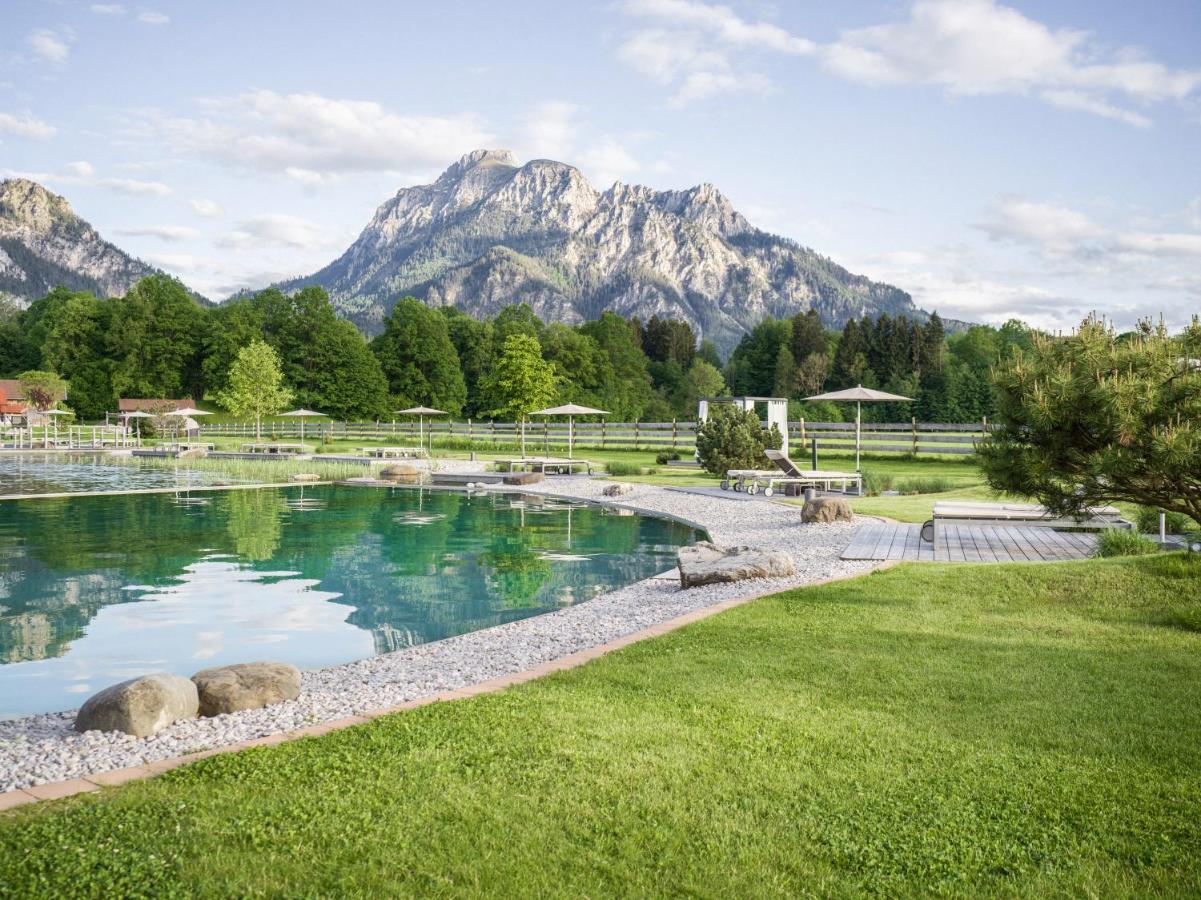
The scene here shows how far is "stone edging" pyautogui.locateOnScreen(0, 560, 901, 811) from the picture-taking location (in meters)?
3.78

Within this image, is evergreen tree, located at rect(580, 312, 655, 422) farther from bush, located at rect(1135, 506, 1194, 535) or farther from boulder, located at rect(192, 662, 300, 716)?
boulder, located at rect(192, 662, 300, 716)

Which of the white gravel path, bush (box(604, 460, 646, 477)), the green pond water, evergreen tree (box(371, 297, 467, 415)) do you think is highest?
evergreen tree (box(371, 297, 467, 415))

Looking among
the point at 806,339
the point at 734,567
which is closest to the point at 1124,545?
the point at 734,567

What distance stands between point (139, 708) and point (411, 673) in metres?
1.95

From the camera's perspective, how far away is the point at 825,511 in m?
14.0

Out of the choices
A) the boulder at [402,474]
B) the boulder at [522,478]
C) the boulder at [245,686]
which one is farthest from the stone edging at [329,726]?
the boulder at [402,474]

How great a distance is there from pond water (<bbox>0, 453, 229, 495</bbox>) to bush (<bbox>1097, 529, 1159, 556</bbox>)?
22.2 metres

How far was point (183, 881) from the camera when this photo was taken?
9.64ft

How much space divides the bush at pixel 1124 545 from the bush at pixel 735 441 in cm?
1310

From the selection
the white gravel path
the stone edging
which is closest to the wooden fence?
the stone edging

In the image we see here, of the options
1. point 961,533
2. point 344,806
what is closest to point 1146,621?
point 961,533

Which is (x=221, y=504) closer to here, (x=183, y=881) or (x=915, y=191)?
(x=183, y=881)

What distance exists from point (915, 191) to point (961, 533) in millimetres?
17851

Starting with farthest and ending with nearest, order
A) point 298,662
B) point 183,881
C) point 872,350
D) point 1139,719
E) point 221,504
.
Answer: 1. point 872,350
2. point 221,504
3. point 298,662
4. point 1139,719
5. point 183,881
